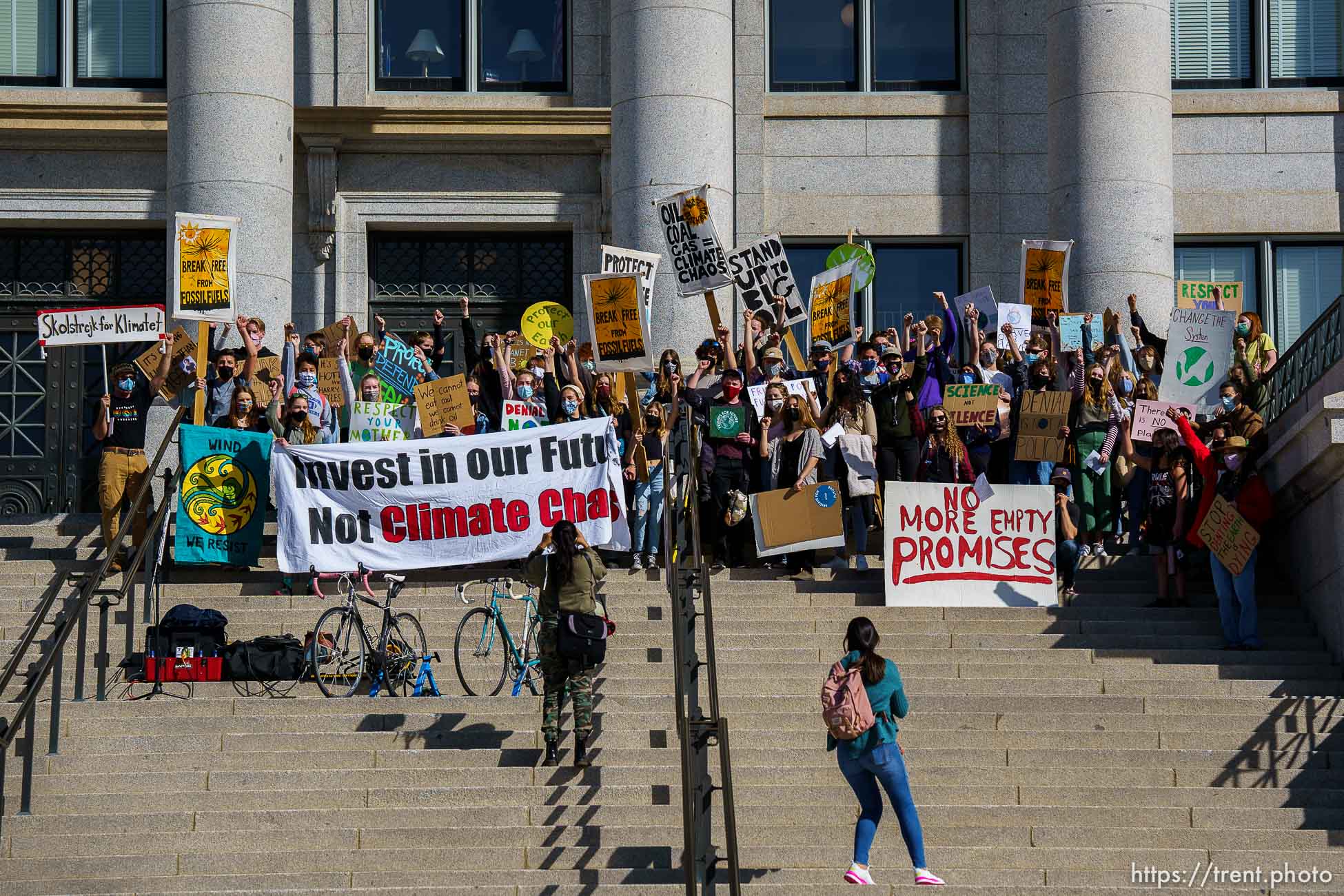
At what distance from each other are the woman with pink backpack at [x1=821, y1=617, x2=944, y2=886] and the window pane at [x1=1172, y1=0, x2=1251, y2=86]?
1614 cm

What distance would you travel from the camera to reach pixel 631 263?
69.3 feet

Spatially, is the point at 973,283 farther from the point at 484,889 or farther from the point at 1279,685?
the point at 484,889

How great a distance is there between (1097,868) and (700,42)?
546 inches

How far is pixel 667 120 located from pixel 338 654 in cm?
998

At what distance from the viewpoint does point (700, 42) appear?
79.9ft

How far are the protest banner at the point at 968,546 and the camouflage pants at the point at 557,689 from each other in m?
3.99

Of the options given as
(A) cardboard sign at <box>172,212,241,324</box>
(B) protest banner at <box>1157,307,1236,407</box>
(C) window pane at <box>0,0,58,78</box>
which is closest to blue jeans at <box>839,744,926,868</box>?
(B) protest banner at <box>1157,307,1236,407</box>

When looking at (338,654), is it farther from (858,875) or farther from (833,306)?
(833,306)

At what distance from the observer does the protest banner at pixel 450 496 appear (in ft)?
60.0

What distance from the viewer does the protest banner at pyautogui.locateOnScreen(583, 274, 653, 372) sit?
2019 cm

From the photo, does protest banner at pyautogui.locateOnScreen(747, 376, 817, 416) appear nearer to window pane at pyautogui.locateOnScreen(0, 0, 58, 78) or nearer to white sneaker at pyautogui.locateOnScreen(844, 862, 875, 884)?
white sneaker at pyautogui.locateOnScreen(844, 862, 875, 884)

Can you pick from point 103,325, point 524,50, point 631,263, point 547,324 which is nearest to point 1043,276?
point 631,263

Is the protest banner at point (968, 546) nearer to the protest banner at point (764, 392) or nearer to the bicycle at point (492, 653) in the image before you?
the protest banner at point (764, 392)

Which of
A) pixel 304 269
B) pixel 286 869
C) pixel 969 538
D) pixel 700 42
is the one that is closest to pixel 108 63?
pixel 304 269
